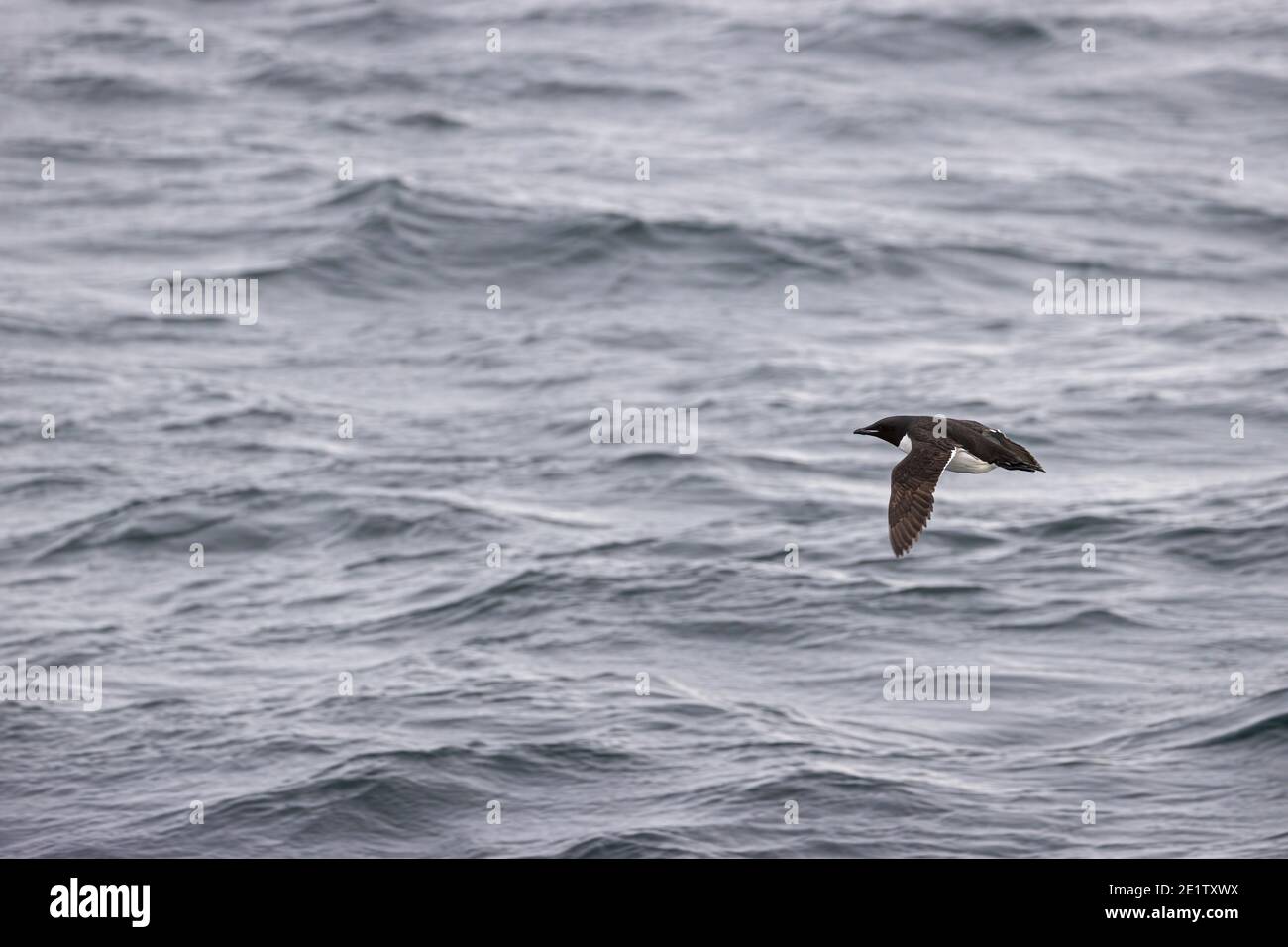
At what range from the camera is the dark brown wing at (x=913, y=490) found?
15547 millimetres

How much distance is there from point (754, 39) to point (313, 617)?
2281cm

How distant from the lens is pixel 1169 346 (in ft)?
108

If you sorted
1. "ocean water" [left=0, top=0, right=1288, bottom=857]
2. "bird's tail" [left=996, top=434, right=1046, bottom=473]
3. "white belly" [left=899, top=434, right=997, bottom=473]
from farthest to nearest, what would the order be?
"ocean water" [left=0, top=0, right=1288, bottom=857] < "white belly" [left=899, top=434, right=997, bottom=473] < "bird's tail" [left=996, top=434, right=1046, bottom=473]

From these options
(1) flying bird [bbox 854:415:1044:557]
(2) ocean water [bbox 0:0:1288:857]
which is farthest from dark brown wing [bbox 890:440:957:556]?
(2) ocean water [bbox 0:0:1288:857]

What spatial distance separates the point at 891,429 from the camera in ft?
56.9

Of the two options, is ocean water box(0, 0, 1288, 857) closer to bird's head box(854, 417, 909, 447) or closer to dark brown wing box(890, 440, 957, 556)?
bird's head box(854, 417, 909, 447)

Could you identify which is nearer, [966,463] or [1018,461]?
[1018,461]

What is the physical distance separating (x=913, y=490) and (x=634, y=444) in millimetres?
15627

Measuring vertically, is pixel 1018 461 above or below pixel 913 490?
above

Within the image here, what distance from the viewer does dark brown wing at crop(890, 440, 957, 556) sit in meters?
15.5

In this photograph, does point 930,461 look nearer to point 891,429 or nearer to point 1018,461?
point 1018,461

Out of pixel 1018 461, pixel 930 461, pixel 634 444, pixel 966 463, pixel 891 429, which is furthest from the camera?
pixel 634 444

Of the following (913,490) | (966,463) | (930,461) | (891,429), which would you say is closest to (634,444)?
(891,429)
